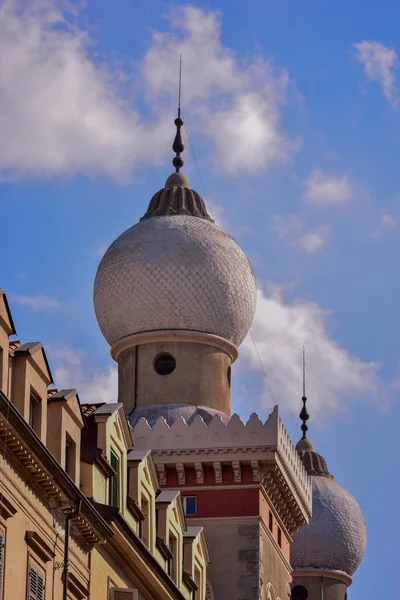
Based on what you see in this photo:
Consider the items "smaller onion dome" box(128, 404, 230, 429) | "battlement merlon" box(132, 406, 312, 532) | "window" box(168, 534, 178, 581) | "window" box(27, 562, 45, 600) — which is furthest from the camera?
"smaller onion dome" box(128, 404, 230, 429)

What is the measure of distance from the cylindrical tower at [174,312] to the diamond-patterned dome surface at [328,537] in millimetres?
16834

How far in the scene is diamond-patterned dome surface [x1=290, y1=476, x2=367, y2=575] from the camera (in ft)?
206

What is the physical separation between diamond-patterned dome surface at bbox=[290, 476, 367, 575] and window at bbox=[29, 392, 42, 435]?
1516 inches

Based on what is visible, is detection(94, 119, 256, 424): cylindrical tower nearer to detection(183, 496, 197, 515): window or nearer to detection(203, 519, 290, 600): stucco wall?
detection(183, 496, 197, 515): window

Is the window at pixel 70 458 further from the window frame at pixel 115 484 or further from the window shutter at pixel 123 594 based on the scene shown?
the window shutter at pixel 123 594

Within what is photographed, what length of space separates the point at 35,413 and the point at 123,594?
4.68m

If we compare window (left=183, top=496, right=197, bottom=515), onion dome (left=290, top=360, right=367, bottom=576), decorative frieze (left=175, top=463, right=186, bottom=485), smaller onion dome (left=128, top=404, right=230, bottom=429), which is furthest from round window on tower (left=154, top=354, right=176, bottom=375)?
onion dome (left=290, top=360, right=367, bottom=576)

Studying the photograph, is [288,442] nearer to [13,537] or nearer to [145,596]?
[145,596]

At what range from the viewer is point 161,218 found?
47.8m

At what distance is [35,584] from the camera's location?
23719 millimetres

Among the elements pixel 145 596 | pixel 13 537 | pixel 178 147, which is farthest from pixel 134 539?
pixel 178 147

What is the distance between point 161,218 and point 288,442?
715 cm

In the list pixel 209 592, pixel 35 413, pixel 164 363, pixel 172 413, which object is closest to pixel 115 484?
pixel 35 413

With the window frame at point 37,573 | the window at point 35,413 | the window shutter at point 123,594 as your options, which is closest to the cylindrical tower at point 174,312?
the window shutter at point 123,594
